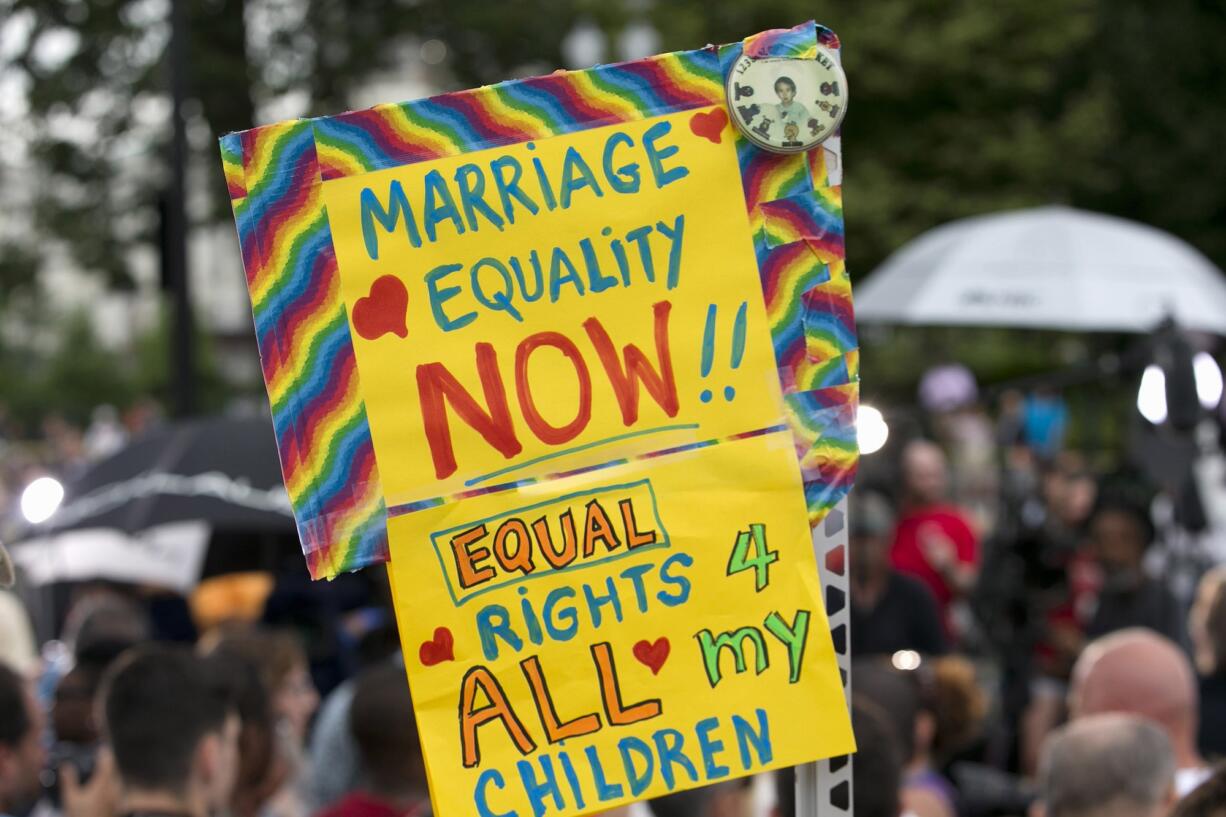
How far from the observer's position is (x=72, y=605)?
24.5ft

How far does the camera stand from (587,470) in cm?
234

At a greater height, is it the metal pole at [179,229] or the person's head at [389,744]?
the metal pole at [179,229]

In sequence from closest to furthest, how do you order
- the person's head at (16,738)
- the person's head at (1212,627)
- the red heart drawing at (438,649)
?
1. the red heart drawing at (438,649)
2. the person's head at (16,738)
3. the person's head at (1212,627)

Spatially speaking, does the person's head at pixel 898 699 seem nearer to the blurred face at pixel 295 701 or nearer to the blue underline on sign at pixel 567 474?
the blurred face at pixel 295 701

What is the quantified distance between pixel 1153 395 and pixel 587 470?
14.8 ft

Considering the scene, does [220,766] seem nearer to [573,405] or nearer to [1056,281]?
[573,405]

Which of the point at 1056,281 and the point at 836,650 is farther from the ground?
the point at 836,650

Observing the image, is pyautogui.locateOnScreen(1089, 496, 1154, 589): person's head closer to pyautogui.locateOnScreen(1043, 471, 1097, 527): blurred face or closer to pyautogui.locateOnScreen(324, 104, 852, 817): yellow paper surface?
pyautogui.locateOnScreen(1043, 471, 1097, 527): blurred face

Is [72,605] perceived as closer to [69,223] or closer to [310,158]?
[310,158]

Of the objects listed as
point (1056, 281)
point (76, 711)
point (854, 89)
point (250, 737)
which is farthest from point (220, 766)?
point (854, 89)

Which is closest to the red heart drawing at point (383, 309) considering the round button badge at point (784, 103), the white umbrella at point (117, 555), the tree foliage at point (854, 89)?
the round button badge at point (784, 103)

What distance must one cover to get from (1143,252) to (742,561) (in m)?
6.95

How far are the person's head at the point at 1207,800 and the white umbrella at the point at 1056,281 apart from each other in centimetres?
555

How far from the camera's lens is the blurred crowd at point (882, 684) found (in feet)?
11.4
